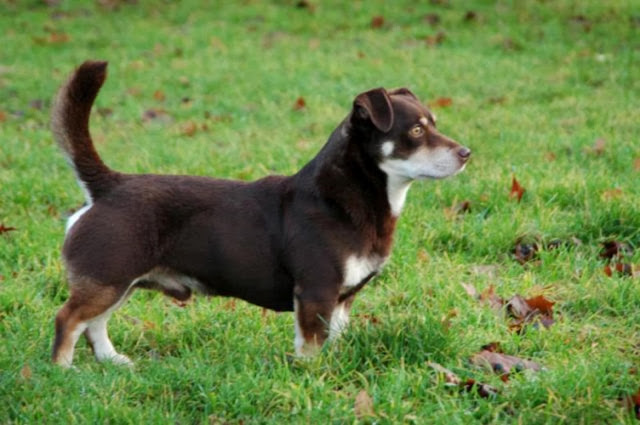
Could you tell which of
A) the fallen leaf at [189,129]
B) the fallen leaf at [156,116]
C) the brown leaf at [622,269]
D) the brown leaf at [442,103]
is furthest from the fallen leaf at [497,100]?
the brown leaf at [622,269]

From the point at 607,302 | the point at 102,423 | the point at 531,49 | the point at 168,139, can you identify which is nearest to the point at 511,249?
the point at 607,302

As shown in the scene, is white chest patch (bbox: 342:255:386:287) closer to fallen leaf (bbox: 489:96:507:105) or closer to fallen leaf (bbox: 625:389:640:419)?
fallen leaf (bbox: 625:389:640:419)

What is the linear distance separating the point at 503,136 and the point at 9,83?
5749mm

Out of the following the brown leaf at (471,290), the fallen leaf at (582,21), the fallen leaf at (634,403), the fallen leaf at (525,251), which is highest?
the fallen leaf at (634,403)

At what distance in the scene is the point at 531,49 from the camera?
12.1m

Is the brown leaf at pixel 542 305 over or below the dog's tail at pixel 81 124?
below

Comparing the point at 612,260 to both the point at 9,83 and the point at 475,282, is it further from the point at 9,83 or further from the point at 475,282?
the point at 9,83

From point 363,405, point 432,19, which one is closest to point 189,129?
A: point 363,405

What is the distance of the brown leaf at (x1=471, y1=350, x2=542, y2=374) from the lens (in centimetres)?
412

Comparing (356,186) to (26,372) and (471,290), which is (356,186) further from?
(26,372)

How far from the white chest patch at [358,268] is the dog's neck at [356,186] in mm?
63

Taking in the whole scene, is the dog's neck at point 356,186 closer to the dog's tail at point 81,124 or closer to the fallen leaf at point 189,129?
the dog's tail at point 81,124

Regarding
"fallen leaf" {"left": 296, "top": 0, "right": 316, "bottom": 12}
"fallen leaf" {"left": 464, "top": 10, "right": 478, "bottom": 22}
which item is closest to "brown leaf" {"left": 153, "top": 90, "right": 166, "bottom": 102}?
"fallen leaf" {"left": 296, "top": 0, "right": 316, "bottom": 12}

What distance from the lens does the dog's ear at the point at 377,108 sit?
172 inches
